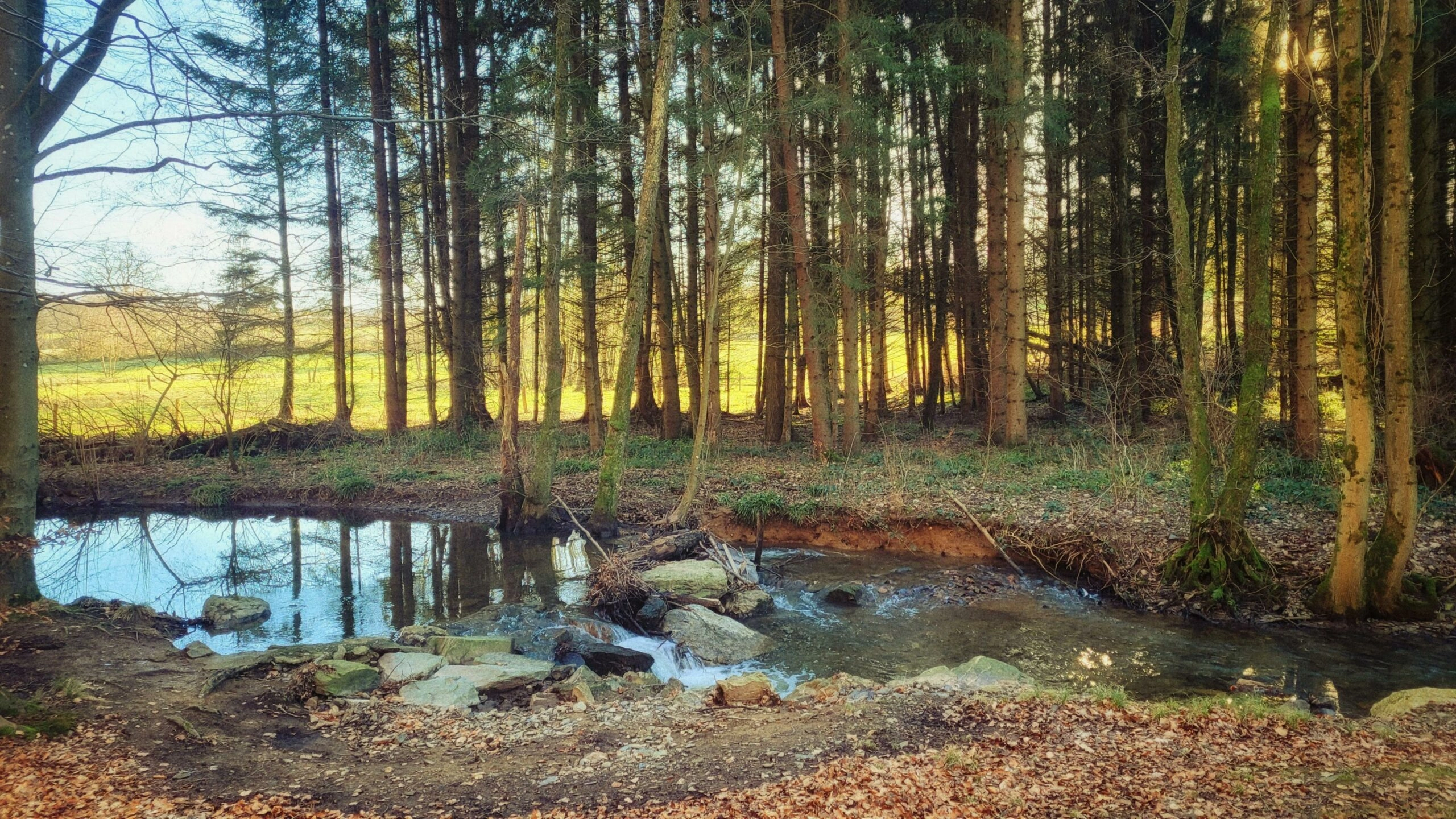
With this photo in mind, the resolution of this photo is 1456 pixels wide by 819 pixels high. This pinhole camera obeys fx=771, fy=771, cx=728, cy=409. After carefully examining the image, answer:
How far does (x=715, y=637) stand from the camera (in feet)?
30.1

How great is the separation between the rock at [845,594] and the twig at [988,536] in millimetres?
2244

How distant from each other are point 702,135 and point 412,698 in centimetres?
1256

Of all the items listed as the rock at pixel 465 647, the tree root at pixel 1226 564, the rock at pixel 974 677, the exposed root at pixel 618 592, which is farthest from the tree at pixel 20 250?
the tree root at pixel 1226 564

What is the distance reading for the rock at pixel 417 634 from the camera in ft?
28.9

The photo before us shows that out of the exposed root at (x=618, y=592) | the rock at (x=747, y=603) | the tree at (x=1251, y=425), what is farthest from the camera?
the rock at (x=747, y=603)

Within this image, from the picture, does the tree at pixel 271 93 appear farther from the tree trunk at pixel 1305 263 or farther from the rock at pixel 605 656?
the tree trunk at pixel 1305 263

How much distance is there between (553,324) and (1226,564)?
1074 centimetres

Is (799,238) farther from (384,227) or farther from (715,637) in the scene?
(384,227)

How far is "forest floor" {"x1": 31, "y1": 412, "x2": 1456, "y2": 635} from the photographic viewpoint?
1012 centimetres

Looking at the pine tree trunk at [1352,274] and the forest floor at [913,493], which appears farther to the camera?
the forest floor at [913,493]

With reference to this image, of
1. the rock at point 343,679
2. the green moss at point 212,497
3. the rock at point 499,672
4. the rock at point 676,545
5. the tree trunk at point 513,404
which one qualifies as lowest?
the rock at point 499,672

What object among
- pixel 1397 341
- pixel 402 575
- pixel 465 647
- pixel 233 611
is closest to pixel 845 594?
pixel 465 647

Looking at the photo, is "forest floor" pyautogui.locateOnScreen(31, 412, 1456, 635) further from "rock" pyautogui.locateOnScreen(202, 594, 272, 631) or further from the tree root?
"rock" pyautogui.locateOnScreen(202, 594, 272, 631)

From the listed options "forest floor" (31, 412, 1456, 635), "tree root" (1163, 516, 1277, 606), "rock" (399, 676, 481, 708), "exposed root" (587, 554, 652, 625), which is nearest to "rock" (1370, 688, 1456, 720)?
"forest floor" (31, 412, 1456, 635)
